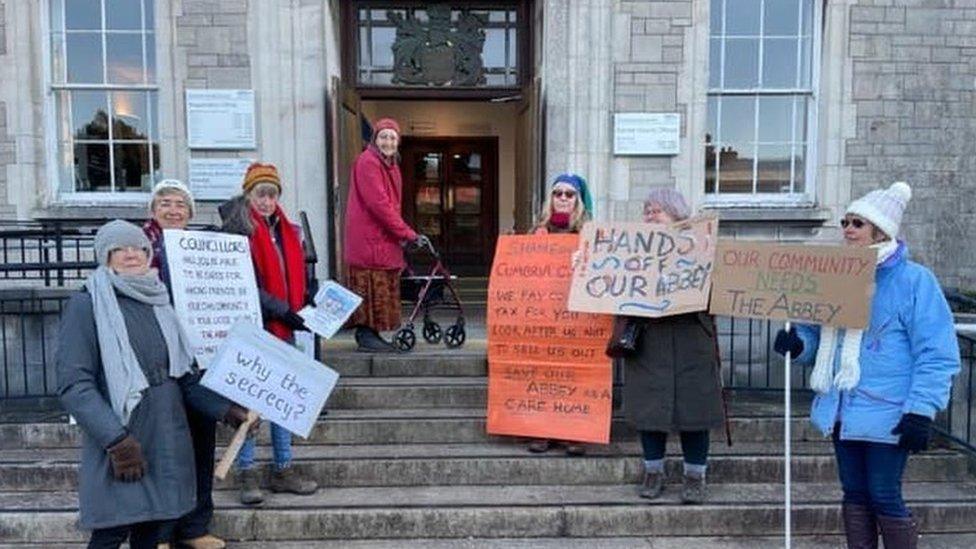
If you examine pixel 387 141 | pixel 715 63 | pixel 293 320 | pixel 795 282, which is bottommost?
pixel 293 320

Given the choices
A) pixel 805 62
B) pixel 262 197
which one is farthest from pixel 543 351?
pixel 805 62

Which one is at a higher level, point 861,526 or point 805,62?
point 805,62

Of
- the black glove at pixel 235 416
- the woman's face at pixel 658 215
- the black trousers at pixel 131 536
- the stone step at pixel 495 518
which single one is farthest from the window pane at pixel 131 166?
the woman's face at pixel 658 215

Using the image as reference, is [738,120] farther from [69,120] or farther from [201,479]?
[69,120]

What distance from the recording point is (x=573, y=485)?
15.2ft

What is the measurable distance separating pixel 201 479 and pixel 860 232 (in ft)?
10.5

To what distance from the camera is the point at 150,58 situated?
7328 millimetres

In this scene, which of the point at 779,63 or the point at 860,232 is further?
the point at 779,63

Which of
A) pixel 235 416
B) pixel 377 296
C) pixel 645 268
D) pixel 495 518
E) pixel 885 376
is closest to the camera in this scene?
pixel 885 376

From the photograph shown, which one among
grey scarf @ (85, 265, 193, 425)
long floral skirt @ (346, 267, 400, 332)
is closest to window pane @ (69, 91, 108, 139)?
long floral skirt @ (346, 267, 400, 332)

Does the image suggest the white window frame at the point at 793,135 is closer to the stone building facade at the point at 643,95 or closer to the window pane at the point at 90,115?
the stone building facade at the point at 643,95

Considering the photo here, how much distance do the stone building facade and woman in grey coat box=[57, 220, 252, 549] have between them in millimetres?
4096

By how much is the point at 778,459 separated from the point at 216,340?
333cm

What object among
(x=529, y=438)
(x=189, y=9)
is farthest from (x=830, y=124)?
(x=189, y=9)
